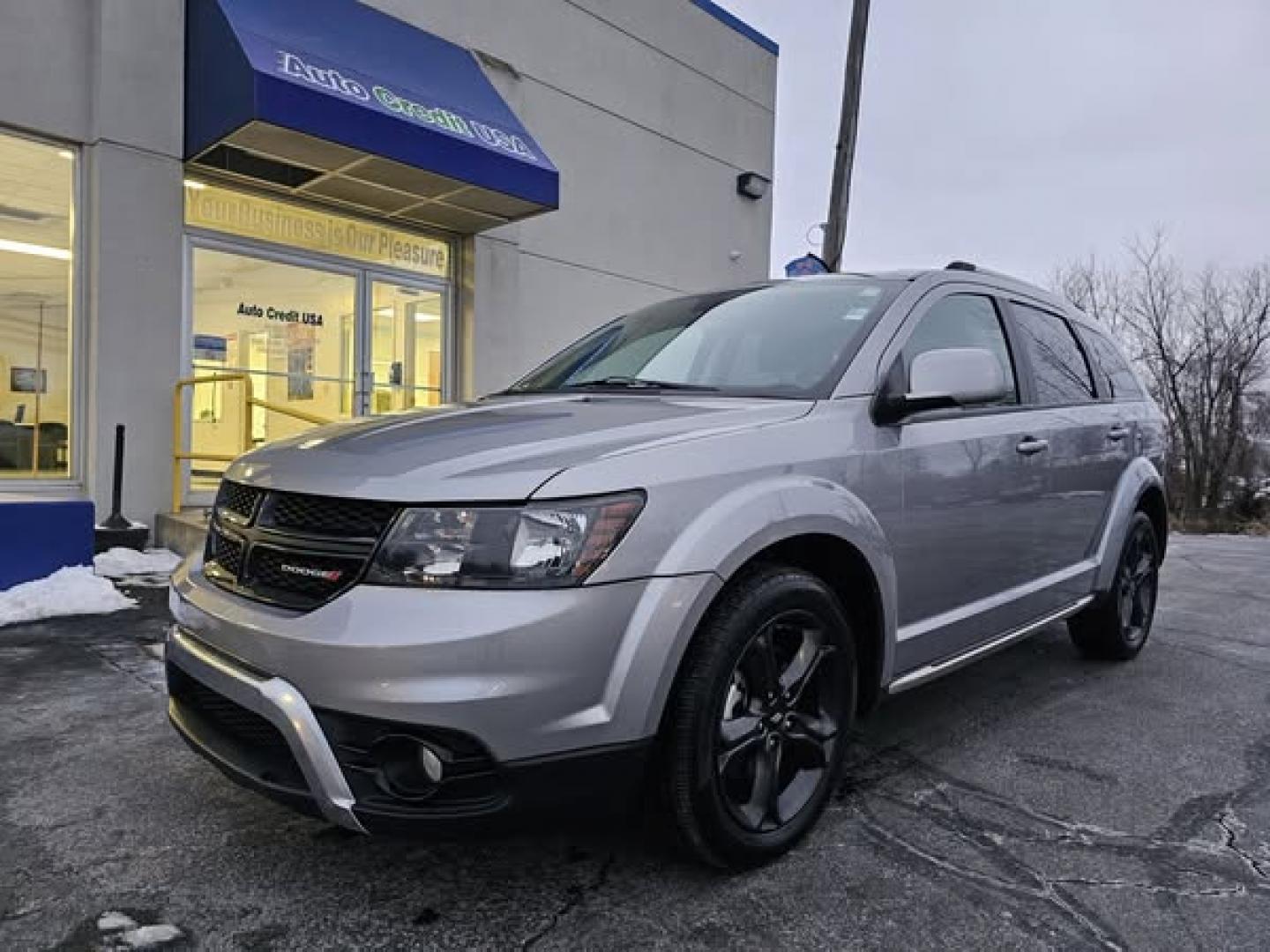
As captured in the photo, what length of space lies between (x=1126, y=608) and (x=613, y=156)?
9040 mm

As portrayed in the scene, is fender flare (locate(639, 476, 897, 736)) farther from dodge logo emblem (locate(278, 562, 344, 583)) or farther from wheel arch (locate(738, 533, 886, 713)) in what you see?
dodge logo emblem (locate(278, 562, 344, 583))

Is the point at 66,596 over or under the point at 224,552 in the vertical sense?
under

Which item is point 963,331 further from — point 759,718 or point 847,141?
point 847,141

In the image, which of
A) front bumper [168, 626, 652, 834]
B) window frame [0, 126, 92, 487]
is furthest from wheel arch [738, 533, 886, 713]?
window frame [0, 126, 92, 487]

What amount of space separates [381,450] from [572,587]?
694mm

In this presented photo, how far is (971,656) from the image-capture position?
3.34 metres

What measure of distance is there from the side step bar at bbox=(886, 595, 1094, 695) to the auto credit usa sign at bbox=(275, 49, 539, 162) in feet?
20.7

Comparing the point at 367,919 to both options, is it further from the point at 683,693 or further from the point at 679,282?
the point at 679,282

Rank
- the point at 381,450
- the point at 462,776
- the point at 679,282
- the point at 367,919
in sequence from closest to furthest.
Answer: the point at 462,776, the point at 367,919, the point at 381,450, the point at 679,282

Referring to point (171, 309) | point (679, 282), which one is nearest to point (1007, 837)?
point (171, 309)

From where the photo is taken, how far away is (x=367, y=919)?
7.17 feet

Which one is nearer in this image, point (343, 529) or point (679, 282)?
point (343, 529)

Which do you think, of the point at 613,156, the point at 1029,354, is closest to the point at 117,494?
the point at 1029,354

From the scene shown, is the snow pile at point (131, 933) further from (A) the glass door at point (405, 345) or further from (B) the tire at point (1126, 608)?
(A) the glass door at point (405, 345)
